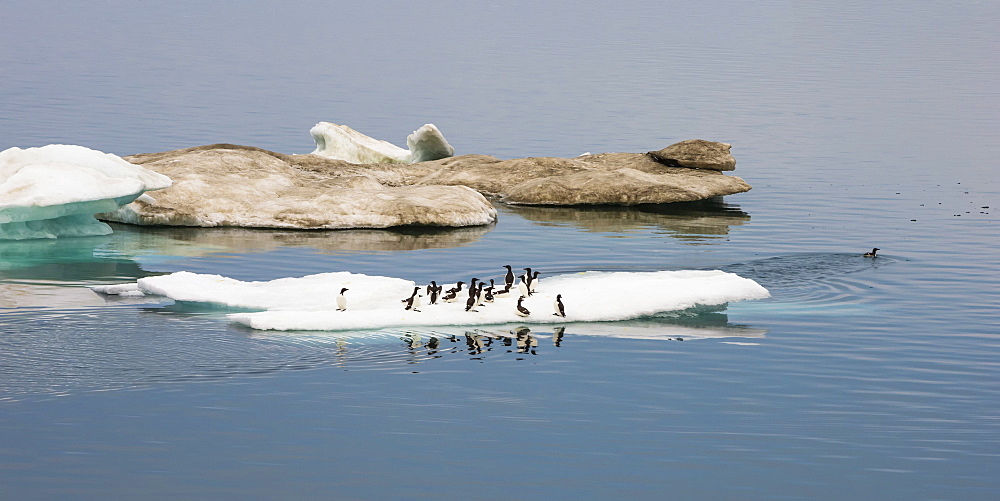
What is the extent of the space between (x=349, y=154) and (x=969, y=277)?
31.0m

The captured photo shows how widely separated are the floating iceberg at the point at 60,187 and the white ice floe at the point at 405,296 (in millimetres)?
6533

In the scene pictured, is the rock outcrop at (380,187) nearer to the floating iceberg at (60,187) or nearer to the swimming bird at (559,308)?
the floating iceberg at (60,187)

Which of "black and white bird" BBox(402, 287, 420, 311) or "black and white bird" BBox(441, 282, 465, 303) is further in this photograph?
"black and white bird" BBox(441, 282, 465, 303)

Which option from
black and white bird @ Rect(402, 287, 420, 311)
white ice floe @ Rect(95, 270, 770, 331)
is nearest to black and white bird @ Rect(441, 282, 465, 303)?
white ice floe @ Rect(95, 270, 770, 331)

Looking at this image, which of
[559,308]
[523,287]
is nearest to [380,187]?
[523,287]

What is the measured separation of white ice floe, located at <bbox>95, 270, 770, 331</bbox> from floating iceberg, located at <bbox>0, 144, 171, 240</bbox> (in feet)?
21.4

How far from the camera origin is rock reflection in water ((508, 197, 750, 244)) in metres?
38.1

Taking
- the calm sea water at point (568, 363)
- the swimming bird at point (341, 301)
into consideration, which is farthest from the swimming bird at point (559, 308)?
the swimming bird at point (341, 301)

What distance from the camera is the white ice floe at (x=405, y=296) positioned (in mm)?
22891

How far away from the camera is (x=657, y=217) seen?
41.3m

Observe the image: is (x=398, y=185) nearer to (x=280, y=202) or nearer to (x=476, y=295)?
(x=280, y=202)

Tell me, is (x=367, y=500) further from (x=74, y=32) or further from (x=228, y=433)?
(x=74, y=32)

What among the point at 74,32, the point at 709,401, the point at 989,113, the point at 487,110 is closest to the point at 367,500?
the point at 709,401

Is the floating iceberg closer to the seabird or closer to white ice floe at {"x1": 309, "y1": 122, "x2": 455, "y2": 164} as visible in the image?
the seabird
